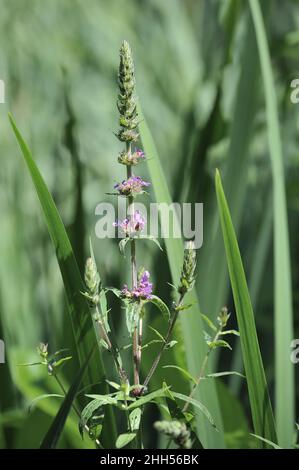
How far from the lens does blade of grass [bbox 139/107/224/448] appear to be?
0.40m

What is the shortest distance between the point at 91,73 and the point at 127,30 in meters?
0.11

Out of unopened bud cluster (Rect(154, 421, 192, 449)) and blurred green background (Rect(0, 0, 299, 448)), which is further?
blurred green background (Rect(0, 0, 299, 448))

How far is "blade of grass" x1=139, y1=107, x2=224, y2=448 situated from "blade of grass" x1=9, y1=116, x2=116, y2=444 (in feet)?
0.16

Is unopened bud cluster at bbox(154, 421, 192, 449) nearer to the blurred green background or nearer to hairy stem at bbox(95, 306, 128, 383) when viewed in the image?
hairy stem at bbox(95, 306, 128, 383)

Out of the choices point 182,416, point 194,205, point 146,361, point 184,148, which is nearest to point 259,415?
point 182,416

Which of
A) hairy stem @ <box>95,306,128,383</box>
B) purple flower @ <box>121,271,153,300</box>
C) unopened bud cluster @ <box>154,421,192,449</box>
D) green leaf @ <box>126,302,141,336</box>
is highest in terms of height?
purple flower @ <box>121,271,153,300</box>

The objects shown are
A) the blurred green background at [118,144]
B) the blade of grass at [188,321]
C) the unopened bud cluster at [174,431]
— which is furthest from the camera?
the blurred green background at [118,144]

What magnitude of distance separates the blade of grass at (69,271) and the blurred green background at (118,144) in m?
0.12

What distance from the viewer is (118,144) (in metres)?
1.30

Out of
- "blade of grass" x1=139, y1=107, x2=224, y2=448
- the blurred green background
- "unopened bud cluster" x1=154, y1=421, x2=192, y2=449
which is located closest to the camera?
"unopened bud cluster" x1=154, y1=421, x2=192, y2=449

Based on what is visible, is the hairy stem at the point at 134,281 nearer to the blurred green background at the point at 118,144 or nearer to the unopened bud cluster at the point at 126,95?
the unopened bud cluster at the point at 126,95

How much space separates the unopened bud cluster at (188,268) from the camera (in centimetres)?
33

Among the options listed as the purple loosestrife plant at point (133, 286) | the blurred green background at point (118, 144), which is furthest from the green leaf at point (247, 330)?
the blurred green background at point (118, 144)

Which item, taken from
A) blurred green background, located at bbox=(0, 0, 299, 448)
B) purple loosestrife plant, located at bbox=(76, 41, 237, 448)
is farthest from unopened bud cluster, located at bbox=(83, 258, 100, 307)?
blurred green background, located at bbox=(0, 0, 299, 448)
